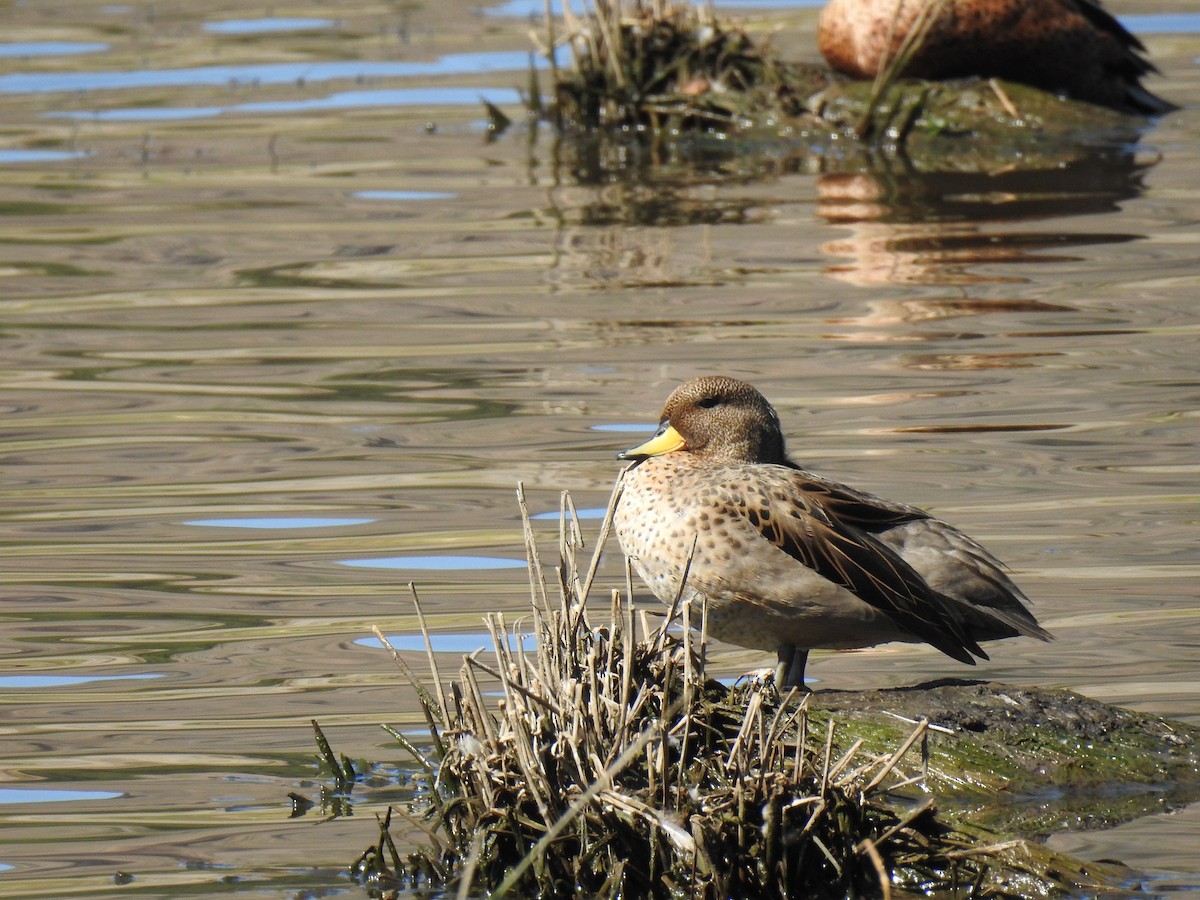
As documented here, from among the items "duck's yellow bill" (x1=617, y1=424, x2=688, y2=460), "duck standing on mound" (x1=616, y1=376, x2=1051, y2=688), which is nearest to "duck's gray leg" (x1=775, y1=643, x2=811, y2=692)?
"duck standing on mound" (x1=616, y1=376, x2=1051, y2=688)

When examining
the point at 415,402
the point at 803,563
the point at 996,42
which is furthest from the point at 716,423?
the point at 996,42

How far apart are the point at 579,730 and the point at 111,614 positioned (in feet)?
8.55

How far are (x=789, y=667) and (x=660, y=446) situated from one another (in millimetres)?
760

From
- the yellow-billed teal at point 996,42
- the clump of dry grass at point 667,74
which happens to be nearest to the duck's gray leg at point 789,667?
the yellow-billed teal at point 996,42

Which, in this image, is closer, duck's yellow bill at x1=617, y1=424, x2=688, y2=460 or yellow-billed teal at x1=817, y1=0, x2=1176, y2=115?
duck's yellow bill at x1=617, y1=424, x2=688, y2=460

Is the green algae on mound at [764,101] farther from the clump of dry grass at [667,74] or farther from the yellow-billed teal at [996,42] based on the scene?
the yellow-billed teal at [996,42]

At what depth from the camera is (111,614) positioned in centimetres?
617

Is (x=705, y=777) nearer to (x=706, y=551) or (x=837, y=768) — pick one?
(x=837, y=768)

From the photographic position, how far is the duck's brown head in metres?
5.31

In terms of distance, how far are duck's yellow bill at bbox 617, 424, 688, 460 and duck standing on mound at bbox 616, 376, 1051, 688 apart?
0.18 metres

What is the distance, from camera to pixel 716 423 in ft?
17.5

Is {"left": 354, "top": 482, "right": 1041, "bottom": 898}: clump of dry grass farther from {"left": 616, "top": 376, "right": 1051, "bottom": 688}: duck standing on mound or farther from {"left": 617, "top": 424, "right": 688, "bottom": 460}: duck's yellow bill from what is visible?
{"left": 617, "top": 424, "right": 688, "bottom": 460}: duck's yellow bill

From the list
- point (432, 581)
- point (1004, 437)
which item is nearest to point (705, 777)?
point (432, 581)

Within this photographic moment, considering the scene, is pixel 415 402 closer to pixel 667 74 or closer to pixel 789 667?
pixel 789 667
